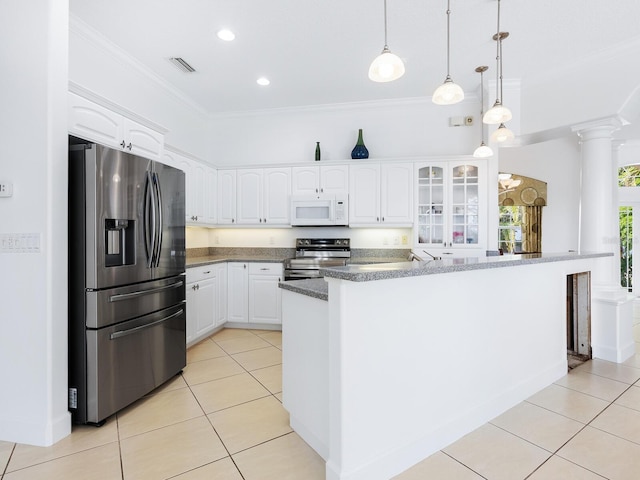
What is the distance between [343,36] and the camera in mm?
3023

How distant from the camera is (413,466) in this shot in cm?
169

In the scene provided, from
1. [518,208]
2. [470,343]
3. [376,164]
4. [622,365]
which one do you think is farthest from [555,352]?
[518,208]

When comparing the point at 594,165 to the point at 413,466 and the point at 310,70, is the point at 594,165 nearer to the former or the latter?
the point at 310,70

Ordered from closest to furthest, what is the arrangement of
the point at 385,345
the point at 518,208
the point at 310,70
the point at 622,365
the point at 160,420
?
the point at 385,345 → the point at 160,420 → the point at 622,365 → the point at 310,70 → the point at 518,208

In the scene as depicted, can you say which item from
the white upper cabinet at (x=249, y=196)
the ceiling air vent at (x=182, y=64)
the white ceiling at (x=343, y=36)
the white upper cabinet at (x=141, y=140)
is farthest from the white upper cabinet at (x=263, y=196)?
the white upper cabinet at (x=141, y=140)

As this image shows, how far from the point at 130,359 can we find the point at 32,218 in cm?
105

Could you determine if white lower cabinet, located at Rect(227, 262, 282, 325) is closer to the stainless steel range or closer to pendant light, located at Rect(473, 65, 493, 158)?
the stainless steel range

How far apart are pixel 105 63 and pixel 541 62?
4311 mm

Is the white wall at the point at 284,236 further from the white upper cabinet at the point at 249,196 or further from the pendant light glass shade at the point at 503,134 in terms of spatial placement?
the pendant light glass shade at the point at 503,134

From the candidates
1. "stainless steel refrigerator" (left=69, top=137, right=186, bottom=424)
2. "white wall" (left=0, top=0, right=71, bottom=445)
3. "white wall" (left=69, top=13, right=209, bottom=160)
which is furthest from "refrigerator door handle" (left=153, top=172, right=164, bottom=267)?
"white wall" (left=69, top=13, right=209, bottom=160)

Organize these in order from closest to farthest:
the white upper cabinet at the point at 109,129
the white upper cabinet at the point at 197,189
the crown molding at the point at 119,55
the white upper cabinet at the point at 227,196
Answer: the white upper cabinet at the point at 109,129
the crown molding at the point at 119,55
the white upper cabinet at the point at 197,189
the white upper cabinet at the point at 227,196

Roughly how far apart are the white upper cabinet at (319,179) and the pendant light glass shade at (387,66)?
2439mm

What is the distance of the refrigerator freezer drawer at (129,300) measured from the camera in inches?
80.2

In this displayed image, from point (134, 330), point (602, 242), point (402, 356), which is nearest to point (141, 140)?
point (134, 330)
